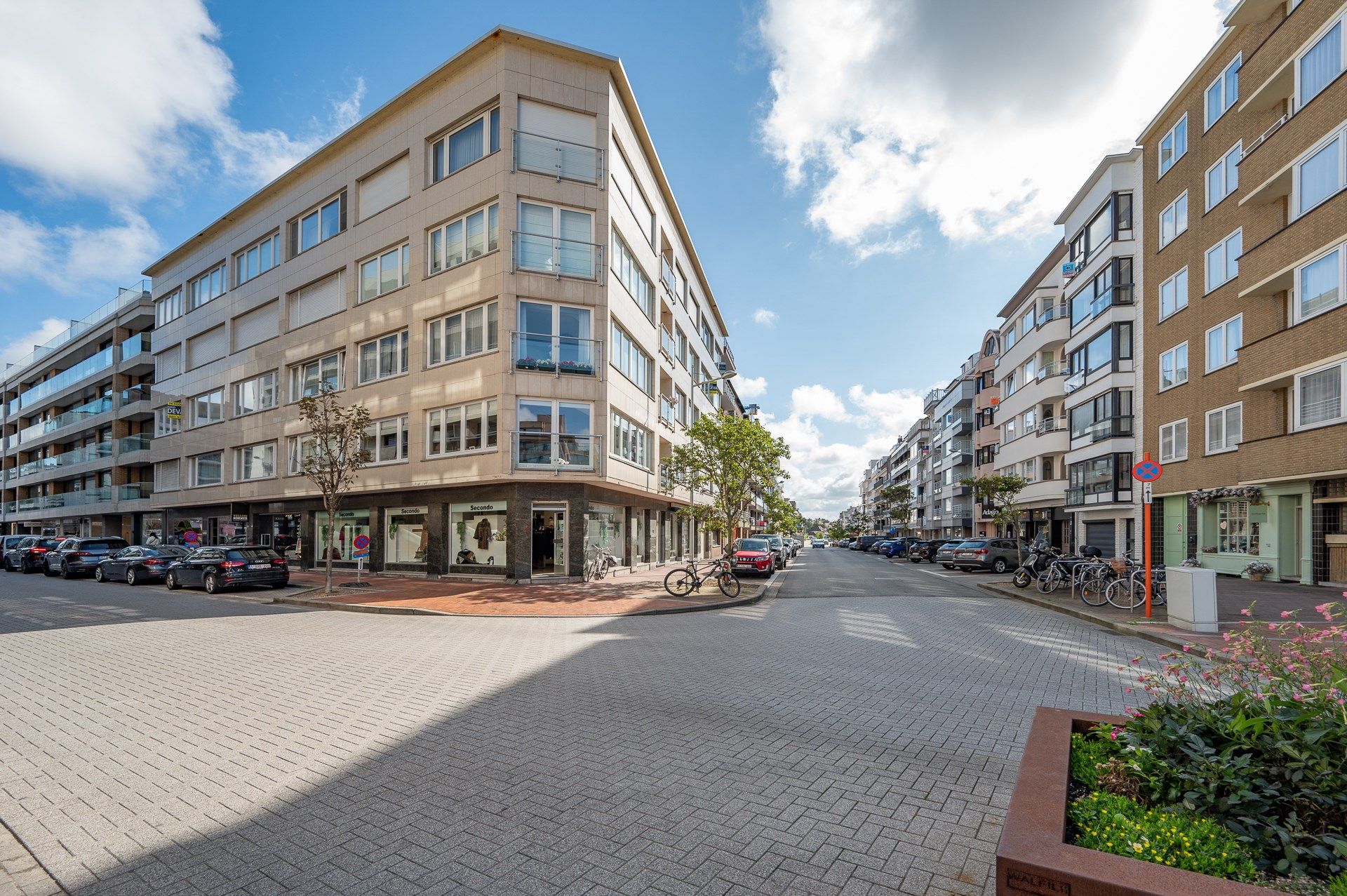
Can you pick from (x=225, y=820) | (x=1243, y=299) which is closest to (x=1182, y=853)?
(x=225, y=820)

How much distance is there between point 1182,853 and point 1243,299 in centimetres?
2791

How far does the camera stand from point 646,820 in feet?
13.4

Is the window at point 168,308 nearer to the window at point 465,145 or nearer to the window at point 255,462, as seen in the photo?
the window at point 255,462

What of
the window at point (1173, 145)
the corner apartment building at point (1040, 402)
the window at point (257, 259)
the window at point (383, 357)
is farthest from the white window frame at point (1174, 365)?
the window at point (257, 259)

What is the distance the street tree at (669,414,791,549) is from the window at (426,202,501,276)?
9.93m

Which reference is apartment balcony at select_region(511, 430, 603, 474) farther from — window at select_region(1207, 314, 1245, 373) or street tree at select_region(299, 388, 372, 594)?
window at select_region(1207, 314, 1245, 373)

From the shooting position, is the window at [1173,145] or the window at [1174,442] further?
the window at [1173,145]

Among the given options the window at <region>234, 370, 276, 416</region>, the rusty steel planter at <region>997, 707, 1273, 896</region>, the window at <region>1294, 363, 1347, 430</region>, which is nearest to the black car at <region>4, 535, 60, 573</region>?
the window at <region>234, 370, 276, 416</region>

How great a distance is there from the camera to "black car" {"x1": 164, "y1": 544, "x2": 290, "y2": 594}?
68.8 feet

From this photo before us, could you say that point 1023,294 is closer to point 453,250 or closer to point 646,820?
point 453,250

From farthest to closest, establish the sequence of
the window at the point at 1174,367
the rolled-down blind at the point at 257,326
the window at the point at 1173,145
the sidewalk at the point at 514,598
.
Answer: the rolled-down blind at the point at 257,326 → the window at the point at 1173,145 → the window at the point at 1174,367 → the sidewalk at the point at 514,598

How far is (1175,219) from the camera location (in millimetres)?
28203

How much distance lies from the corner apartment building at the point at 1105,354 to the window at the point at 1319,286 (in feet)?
38.8

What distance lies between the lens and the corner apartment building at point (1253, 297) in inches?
752
